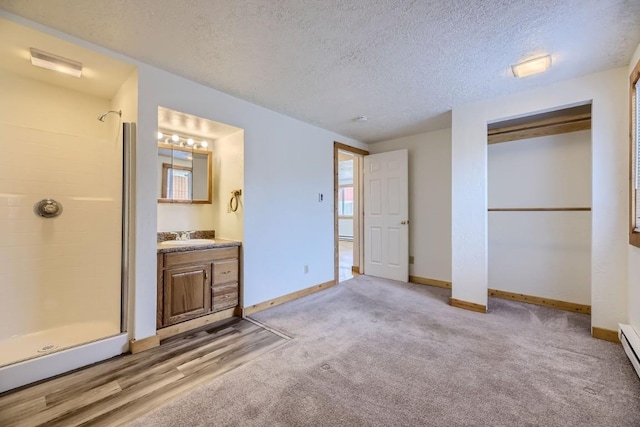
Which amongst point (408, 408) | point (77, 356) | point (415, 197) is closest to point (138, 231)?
point (77, 356)

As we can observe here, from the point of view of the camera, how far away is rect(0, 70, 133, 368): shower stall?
2148 mm

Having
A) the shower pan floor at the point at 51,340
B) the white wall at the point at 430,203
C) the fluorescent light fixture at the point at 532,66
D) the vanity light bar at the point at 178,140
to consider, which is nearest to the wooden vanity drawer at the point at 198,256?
the shower pan floor at the point at 51,340

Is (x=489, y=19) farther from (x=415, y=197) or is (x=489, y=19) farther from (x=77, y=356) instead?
(x=77, y=356)

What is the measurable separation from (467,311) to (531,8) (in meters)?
2.80

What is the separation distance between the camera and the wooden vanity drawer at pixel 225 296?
275 cm

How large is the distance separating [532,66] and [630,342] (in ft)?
7.47

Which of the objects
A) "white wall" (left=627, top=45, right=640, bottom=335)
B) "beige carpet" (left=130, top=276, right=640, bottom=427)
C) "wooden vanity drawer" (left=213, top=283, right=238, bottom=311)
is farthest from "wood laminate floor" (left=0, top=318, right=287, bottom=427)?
"white wall" (left=627, top=45, right=640, bottom=335)

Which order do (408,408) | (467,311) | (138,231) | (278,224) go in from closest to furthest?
(408,408), (138,231), (467,311), (278,224)

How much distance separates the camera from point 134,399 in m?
1.63

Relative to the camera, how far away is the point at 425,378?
182cm

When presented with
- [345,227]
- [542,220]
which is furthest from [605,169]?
[345,227]

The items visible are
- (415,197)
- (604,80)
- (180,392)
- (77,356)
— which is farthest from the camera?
(415,197)

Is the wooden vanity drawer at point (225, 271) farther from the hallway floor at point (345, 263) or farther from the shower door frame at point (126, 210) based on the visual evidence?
the hallway floor at point (345, 263)

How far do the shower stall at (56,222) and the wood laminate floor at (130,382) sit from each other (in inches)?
12.7
